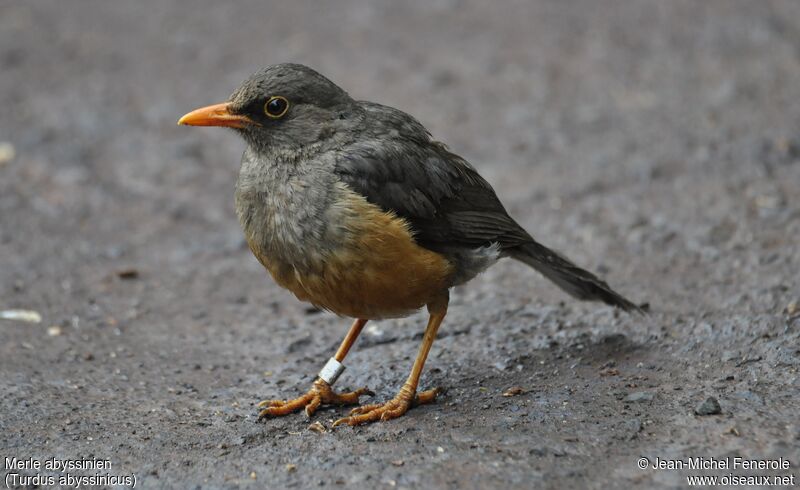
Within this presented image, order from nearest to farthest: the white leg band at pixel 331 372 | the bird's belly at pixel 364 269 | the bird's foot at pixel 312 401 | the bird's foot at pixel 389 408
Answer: the bird's belly at pixel 364 269
the bird's foot at pixel 389 408
the bird's foot at pixel 312 401
the white leg band at pixel 331 372

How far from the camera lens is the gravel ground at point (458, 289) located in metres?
4.91

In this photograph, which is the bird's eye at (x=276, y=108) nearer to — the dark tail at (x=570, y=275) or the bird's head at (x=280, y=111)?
the bird's head at (x=280, y=111)

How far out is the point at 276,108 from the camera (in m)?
5.43

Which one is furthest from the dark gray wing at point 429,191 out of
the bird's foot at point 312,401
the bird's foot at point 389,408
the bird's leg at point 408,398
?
the bird's foot at point 312,401

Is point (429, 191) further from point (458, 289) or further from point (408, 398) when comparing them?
point (458, 289)

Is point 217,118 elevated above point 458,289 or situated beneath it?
elevated above

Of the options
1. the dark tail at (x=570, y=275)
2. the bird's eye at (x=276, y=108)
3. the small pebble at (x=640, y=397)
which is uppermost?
the bird's eye at (x=276, y=108)

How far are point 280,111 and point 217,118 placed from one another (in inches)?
13.5

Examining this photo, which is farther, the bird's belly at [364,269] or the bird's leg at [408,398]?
the bird's leg at [408,398]

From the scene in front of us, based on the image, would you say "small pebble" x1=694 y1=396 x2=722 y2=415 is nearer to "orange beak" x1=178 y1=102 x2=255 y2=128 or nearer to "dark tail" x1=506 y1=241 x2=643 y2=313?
"dark tail" x1=506 y1=241 x2=643 y2=313

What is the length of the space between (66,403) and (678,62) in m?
6.92

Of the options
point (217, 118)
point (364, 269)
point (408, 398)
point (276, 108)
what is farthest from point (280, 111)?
point (408, 398)

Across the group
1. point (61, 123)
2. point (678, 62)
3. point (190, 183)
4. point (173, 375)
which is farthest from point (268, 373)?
point (678, 62)

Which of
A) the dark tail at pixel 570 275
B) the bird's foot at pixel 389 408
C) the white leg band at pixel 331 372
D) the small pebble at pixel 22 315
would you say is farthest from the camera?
the small pebble at pixel 22 315
